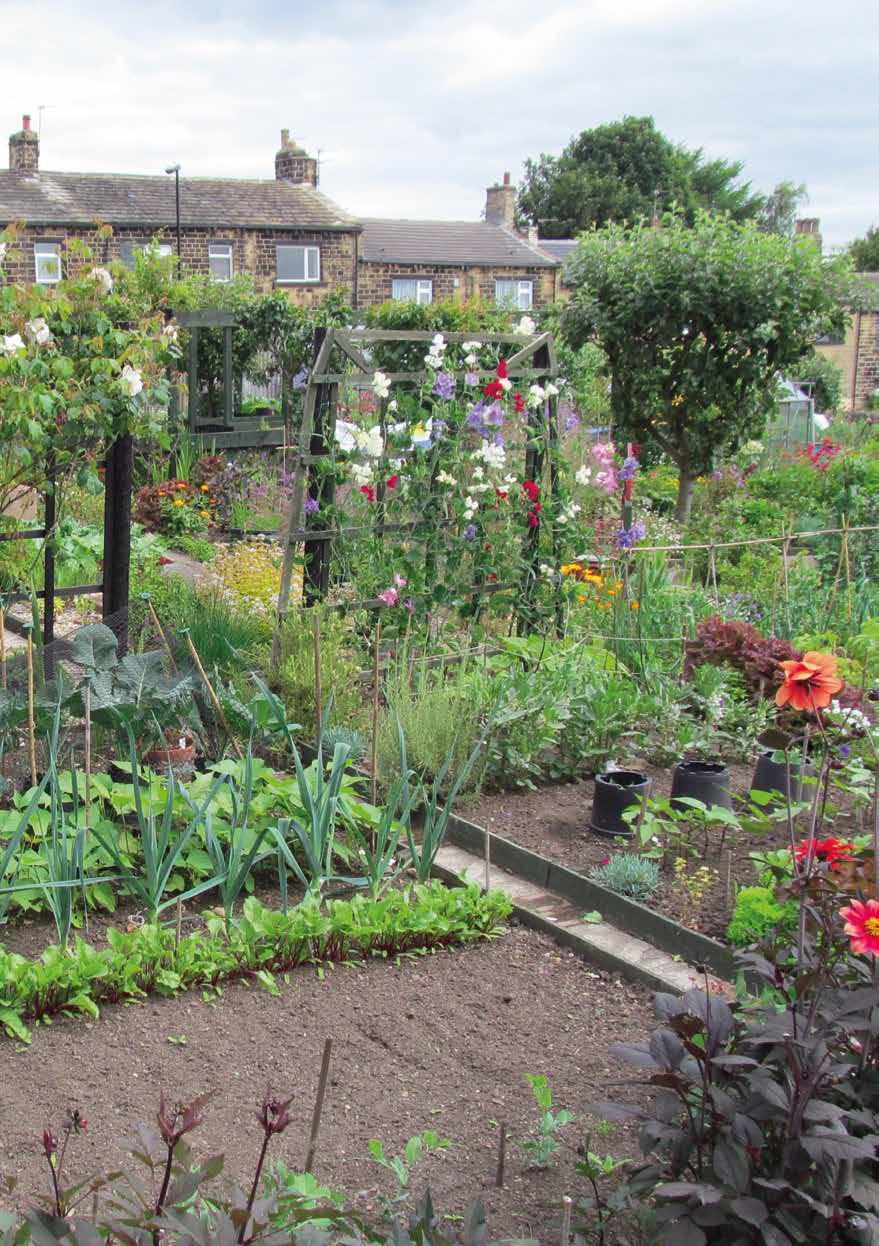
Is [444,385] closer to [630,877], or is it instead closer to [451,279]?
[630,877]

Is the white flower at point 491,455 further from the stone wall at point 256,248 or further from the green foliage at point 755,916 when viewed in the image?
the stone wall at point 256,248

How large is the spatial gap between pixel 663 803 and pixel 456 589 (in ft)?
6.66

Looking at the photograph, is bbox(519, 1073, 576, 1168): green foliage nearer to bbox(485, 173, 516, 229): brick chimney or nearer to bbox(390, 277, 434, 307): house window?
bbox(390, 277, 434, 307): house window

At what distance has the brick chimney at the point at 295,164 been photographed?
27.3m

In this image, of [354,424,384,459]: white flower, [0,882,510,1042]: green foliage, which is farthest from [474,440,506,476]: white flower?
[0,882,510,1042]: green foliage

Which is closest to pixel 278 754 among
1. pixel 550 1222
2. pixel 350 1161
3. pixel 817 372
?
pixel 350 1161

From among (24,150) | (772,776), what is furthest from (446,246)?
(772,776)

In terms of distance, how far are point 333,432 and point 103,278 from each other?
4.22ft

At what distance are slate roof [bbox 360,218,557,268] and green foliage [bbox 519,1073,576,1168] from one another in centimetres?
2551

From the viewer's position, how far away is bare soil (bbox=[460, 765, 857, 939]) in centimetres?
390

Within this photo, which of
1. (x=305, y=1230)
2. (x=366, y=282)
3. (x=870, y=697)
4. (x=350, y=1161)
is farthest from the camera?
(x=366, y=282)

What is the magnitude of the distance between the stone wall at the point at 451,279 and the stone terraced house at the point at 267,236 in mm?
23

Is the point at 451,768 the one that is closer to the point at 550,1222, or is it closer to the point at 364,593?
the point at 364,593

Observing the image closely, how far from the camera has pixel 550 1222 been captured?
2334 mm
